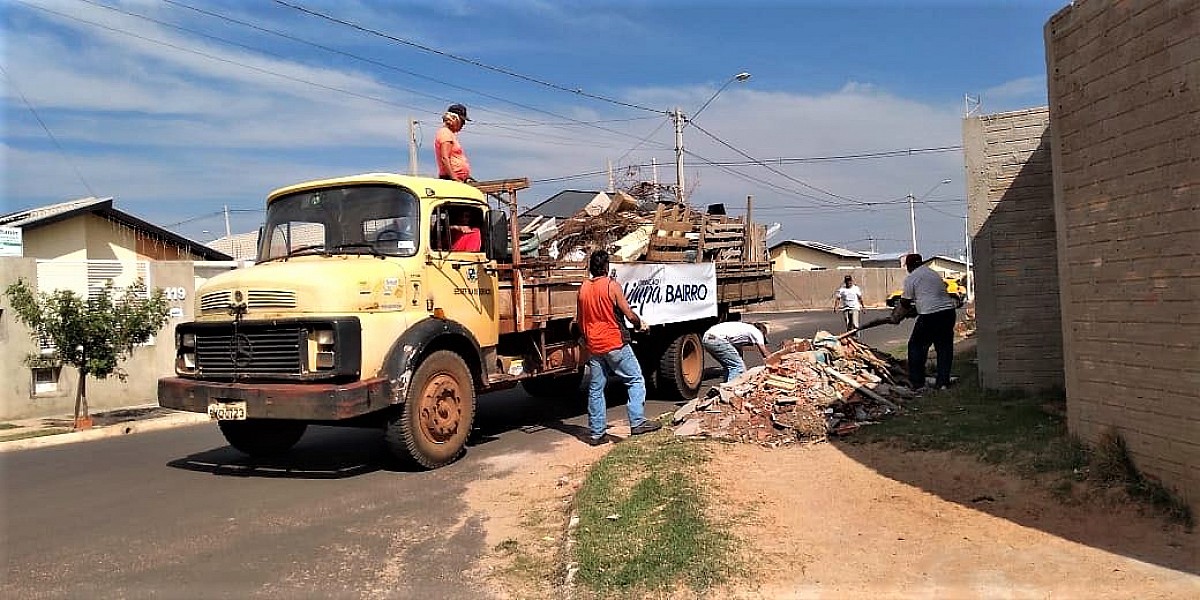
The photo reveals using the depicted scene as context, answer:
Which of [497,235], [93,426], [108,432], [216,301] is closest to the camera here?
[216,301]

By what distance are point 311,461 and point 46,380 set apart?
7.08m

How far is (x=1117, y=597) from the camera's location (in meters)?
3.54

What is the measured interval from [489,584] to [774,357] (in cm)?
580

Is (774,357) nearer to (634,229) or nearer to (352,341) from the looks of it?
(634,229)

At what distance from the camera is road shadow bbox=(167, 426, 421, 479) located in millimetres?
7254

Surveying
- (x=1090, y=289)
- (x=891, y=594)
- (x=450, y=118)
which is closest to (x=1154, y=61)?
(x=1090, y=289)

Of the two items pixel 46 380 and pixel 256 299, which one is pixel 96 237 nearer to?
pixel 46 380

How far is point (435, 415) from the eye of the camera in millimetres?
7148

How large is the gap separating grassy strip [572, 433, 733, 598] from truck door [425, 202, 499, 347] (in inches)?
78.5

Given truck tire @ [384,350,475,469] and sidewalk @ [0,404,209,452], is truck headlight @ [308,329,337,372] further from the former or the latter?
sidewalk @ [0,404,209,452]

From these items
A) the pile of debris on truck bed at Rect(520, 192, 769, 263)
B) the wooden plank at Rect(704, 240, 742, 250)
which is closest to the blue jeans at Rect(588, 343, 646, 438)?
the pile of debris on truck bed at Rect(520, 192, 769, 263)

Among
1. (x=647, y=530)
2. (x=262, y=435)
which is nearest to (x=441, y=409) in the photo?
(x=262, y=435)

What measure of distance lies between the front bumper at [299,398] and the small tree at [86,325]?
4.38 metres

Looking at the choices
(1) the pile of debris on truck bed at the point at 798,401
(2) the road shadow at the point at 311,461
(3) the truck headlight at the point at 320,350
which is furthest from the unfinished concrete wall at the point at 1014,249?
(3) the truck headlight at the point at 320,350
